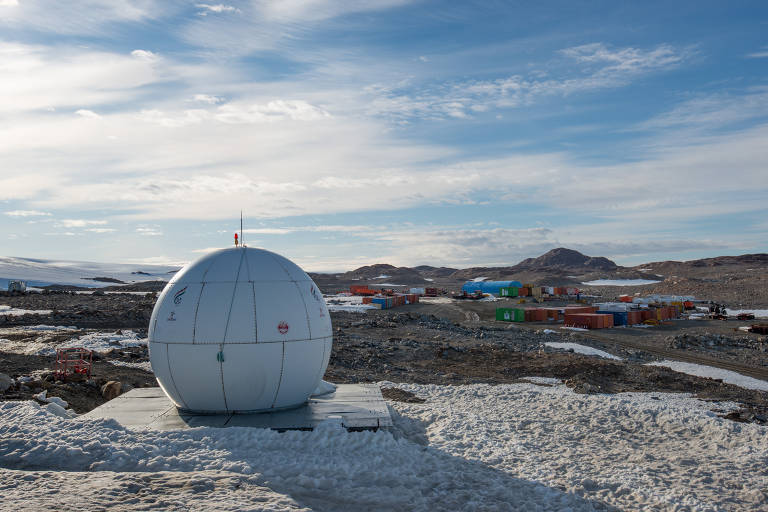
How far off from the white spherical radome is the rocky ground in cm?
453

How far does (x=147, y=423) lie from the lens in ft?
→ 36.6

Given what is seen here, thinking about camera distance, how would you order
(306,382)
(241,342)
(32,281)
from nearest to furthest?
(241,342), (306,382), (32,281)

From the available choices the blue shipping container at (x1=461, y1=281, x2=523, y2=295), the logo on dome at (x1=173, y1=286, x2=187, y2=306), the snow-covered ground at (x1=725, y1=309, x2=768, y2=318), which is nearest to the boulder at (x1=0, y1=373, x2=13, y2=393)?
the logo on dome at (x1=173, y1=286, x2=187, y2=306)

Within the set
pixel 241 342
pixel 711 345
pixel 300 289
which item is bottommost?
pixel 711 345

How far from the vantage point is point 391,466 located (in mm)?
9609

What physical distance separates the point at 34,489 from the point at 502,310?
143 ft

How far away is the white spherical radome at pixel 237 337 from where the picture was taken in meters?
11.1

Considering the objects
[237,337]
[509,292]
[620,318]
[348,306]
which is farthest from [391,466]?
[509,292]

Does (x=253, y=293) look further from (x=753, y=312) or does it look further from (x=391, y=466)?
(x=753, y=312)

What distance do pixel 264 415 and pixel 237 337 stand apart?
1.82 m

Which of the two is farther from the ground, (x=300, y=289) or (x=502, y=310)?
(x=300, y=289)

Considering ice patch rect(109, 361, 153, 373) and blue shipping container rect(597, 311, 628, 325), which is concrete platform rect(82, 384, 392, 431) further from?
blue shipping container rect(597, 311, 628, 325)

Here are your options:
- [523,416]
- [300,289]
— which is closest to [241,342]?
[300,289]

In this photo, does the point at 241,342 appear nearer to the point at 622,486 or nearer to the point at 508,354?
the point at 622,486
